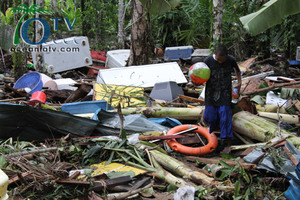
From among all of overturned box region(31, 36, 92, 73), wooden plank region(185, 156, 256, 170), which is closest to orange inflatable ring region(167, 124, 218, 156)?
wooden plank region(185, 156, 256, 170)

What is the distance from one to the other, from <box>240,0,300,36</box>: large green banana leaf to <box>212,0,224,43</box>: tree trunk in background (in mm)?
5056

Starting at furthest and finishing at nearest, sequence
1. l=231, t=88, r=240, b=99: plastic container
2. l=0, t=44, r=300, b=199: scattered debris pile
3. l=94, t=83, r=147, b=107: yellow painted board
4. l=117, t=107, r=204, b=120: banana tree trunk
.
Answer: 1. l=94, t=83, r=147, b=107: yellow painted board
2. l=117, t=107, r=204, b=120: banana tree trunk
3. l=231, t=88, r=240, b=99: plastic container
4. l=0, t=44, r=300, b=199: scattered debris pile

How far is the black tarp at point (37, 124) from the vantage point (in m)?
4.89

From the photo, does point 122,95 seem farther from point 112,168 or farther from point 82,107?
point 112,168

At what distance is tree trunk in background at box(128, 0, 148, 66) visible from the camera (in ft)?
34.1

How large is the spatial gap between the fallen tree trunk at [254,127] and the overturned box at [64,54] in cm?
774

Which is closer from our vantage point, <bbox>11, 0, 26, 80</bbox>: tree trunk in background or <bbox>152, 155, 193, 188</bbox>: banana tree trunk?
<bbox>152, 155, 193, 188</bbox>: banana tree trunk

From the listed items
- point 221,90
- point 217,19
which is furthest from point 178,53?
point 221,90

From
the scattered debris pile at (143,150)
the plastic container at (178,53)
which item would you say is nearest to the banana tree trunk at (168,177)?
the scattered debris pile at (143,150)

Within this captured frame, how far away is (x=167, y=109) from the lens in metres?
6.47

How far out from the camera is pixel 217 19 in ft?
30.5

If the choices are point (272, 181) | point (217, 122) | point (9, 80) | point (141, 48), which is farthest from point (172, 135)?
point (9, 80)

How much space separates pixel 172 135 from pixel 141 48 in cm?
584

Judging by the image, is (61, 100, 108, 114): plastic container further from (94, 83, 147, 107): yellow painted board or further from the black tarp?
the black tarp
